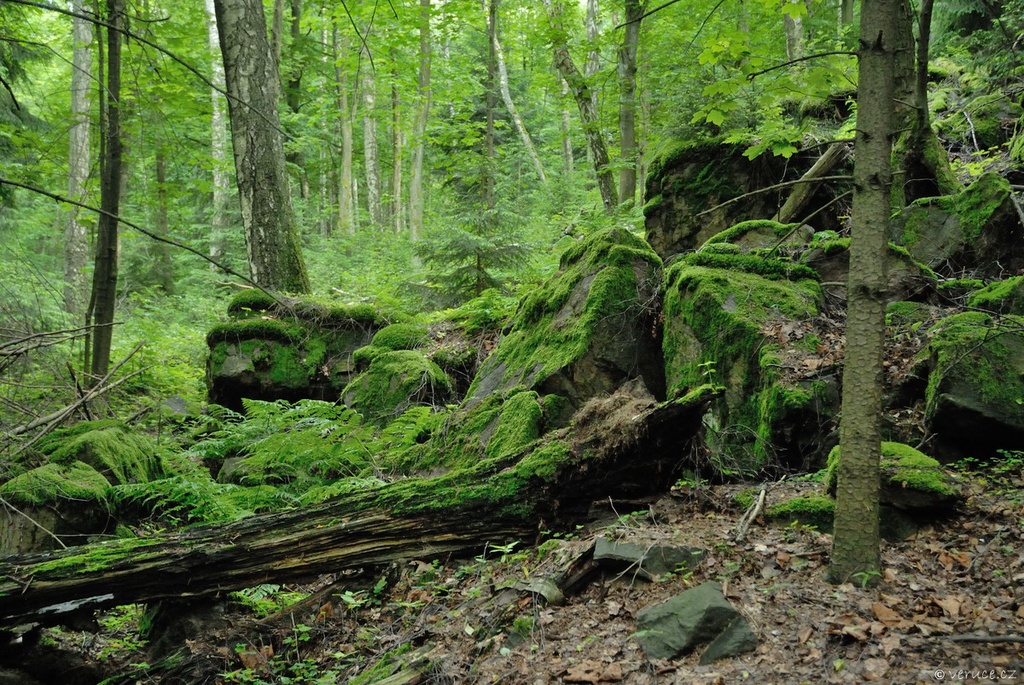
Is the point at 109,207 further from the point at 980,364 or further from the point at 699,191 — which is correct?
the point at 980,364

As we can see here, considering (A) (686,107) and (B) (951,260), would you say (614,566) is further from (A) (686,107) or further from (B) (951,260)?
(A) (686,107)

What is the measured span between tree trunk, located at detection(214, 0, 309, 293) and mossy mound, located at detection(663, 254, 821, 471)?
21.1 ft

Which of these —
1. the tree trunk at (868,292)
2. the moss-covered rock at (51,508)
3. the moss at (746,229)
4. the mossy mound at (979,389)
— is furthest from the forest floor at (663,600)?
→ the moss at (746,229)

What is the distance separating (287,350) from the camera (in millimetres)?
10047

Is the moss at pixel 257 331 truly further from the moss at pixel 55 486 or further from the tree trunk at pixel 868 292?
the tree trunk at pixel 868 292

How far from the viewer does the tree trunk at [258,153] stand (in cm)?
1000

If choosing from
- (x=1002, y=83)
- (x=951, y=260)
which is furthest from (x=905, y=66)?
(x=1002, y=83)

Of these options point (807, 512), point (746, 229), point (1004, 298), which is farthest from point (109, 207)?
point (1004, 298)

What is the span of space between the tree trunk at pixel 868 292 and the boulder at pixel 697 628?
2.76 feet

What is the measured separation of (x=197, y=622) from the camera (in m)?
4.50

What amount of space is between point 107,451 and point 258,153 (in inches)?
218

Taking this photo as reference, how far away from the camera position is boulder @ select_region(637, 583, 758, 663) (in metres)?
3.37

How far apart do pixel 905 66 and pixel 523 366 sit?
6.46m

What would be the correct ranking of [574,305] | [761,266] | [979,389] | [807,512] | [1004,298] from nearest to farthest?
[807,512] < [979,389] < [1004,298] < [761,266] < [574,305]
